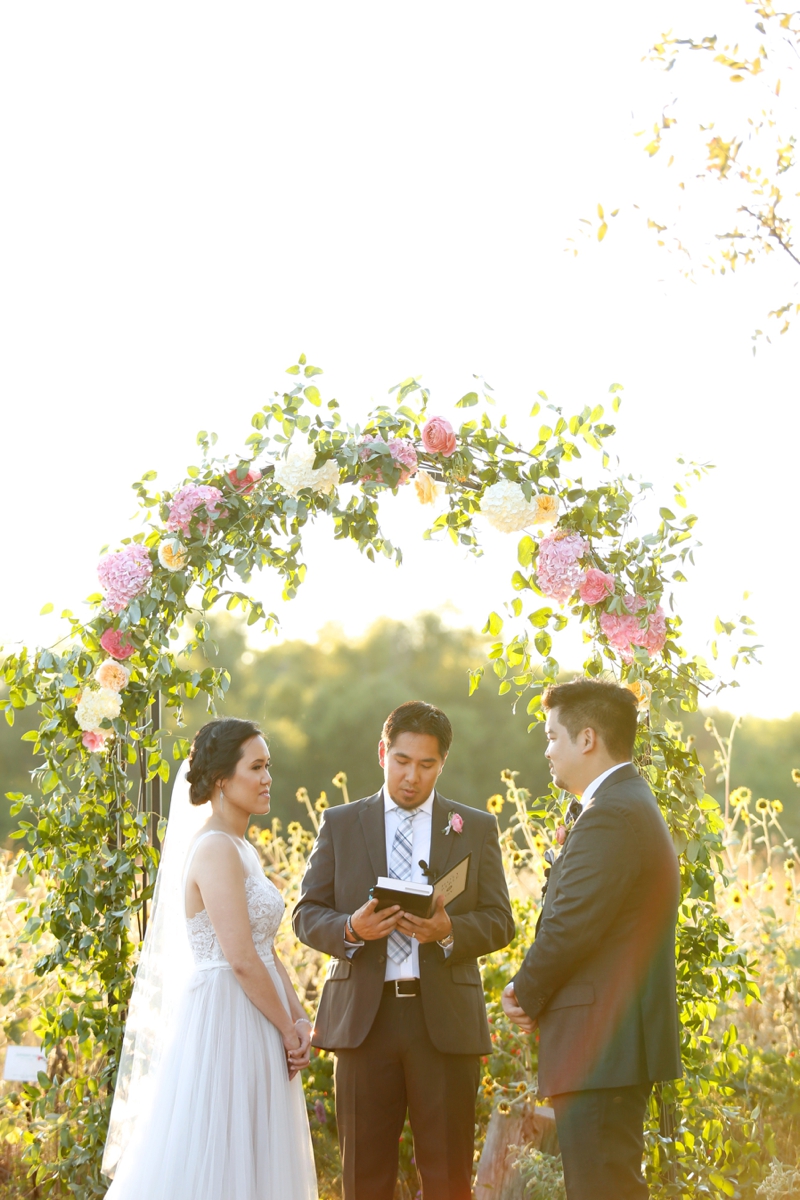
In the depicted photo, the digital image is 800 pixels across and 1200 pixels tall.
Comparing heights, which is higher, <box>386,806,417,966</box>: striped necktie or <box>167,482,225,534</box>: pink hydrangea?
<box>167,482,225,534</box>: pink hydrangea

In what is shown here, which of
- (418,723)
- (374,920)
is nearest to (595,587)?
(418,723)

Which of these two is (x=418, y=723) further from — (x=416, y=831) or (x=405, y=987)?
(x=405, y=987)

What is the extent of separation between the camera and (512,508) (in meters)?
3.99

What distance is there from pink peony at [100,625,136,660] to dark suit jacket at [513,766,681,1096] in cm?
196

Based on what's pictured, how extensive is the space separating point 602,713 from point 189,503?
182 cm

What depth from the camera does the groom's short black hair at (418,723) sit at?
3.60 meters

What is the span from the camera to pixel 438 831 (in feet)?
12.3

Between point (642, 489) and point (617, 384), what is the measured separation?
0.43 metres

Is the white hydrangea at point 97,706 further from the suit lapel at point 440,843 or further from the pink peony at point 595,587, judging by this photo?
the pink peony at point 595,587

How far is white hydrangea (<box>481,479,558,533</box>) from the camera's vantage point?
13.1 ft

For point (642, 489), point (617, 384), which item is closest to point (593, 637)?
point (642, 489)

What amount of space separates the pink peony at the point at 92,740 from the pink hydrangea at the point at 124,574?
50cm

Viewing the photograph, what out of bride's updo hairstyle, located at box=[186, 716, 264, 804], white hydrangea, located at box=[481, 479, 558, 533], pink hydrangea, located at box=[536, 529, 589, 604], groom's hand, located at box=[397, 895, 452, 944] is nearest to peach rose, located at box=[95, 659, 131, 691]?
bride's updo hairstyle, located at box=[186, 716, 264, 804]

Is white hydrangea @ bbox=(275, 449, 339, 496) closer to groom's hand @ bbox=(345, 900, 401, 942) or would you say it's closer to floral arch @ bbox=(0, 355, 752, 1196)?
floral arch @ bbox=(0, 355, 752, 1196)
